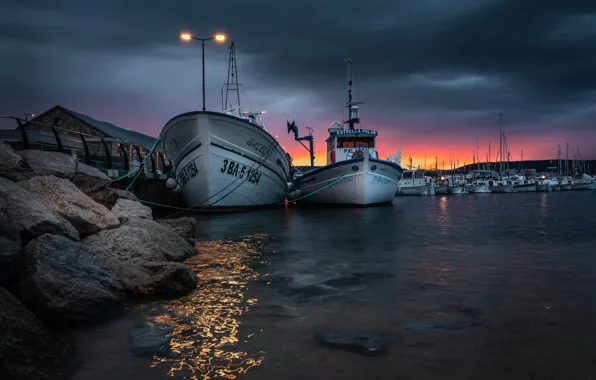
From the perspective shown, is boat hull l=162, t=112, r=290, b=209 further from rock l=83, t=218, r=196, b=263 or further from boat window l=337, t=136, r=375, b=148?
rock l=83, t=218, r=196, b=263

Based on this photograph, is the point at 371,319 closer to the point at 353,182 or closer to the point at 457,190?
the point at 353,182

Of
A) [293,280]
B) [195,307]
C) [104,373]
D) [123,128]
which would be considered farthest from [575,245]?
[123,128]

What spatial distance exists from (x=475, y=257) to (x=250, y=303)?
5147 mm

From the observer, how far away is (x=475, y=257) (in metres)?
7.98

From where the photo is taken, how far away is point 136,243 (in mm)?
6594

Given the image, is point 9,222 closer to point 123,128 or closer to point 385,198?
point 385,198

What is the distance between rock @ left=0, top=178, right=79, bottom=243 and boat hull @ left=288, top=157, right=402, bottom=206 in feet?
56.5

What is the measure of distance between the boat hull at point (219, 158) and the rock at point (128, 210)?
8.88 metres

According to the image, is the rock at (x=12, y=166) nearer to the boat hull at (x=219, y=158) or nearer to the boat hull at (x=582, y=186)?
the boat hull at (x=219, y=158)

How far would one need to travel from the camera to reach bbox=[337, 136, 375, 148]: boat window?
25.5 m

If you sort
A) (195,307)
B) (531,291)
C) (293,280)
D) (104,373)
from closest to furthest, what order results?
(104,373) → (195,307) → (531,291) → (293,280)

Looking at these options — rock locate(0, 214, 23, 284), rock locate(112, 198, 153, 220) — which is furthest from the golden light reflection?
rock locate(112, 198, 153, 220)

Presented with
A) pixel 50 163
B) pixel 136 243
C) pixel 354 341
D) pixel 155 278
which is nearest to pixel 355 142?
pixel 50 163

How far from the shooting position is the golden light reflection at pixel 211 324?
3.23 metres
